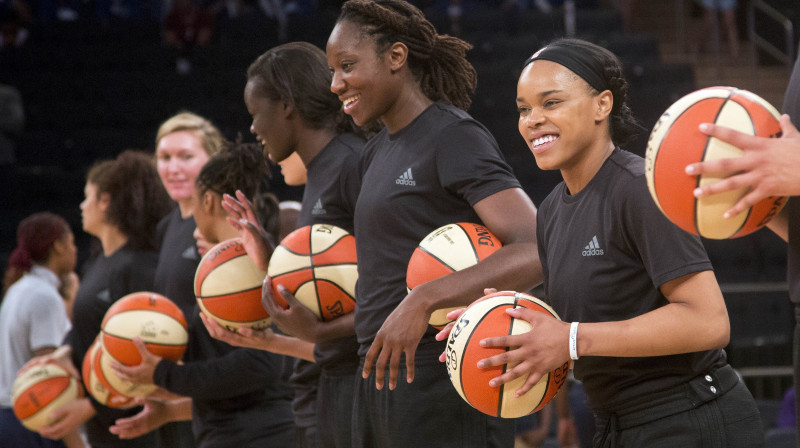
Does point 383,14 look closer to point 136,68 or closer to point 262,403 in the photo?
point 262,403

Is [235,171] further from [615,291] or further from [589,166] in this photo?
[615,291]

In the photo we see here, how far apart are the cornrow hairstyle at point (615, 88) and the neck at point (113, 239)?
3103mm

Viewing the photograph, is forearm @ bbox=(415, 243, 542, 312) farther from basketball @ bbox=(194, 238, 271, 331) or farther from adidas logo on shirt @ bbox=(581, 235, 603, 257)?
basketball @ bbox=(194, 238, 271, 331)

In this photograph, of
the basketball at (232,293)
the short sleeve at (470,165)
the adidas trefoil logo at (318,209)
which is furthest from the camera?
the basketball at (232,293)

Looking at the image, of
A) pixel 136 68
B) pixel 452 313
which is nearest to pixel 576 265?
pixel 452 313

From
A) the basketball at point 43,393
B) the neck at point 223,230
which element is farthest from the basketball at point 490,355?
the basketball at point 43,393

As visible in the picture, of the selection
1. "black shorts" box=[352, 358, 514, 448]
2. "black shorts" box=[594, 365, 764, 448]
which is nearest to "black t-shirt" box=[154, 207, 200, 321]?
"black shorts" box=[352, 358, 514, 448]

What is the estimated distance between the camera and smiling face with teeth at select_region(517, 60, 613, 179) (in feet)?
7.38

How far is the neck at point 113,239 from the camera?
4824 mm

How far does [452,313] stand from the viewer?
2291 millimetres

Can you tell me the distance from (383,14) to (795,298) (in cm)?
146

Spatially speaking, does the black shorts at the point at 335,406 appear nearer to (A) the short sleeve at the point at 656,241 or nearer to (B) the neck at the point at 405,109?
(B) the neck at the point at 405,109

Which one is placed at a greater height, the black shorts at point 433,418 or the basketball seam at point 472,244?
the basketball seam at point 472,244

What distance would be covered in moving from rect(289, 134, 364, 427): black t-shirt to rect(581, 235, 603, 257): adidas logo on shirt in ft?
3.80
